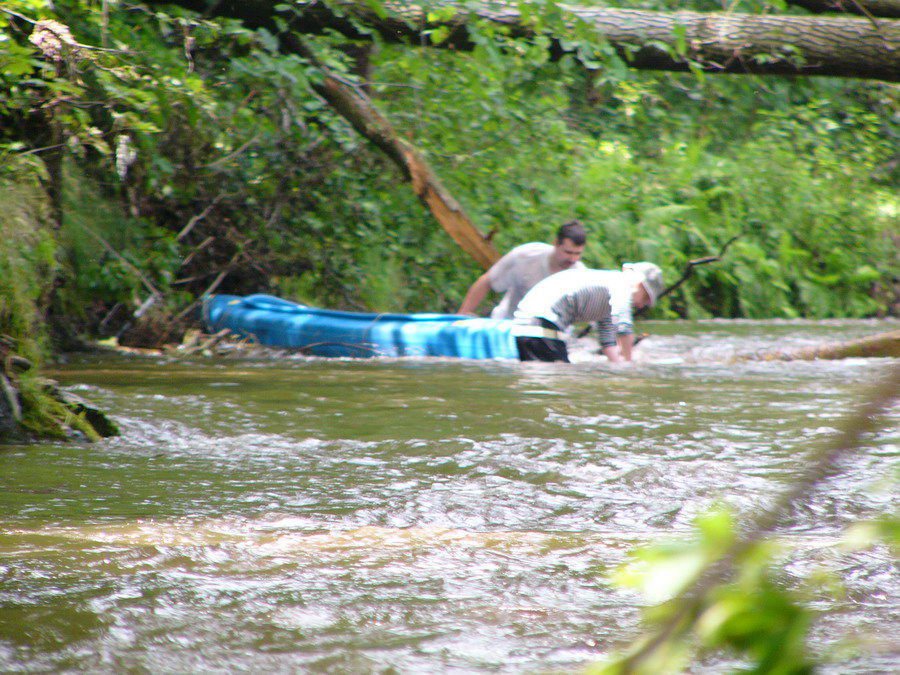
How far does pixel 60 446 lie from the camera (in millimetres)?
4668

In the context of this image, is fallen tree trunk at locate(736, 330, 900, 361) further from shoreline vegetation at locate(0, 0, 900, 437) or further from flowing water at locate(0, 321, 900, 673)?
shoreline vegetation at locate(0, 0, 900, 437)

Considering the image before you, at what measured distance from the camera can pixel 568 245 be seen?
31.1 ft

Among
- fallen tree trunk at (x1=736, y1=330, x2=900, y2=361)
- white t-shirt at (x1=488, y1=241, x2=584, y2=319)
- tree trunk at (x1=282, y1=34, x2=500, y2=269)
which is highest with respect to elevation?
tree trunk at (x1=282, y1=34, x2=500, y2=269)

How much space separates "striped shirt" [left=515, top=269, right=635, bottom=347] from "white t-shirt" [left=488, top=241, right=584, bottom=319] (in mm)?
1141

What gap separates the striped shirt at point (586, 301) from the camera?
27.5ft

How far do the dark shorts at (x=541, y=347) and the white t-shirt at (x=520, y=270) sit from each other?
1.30 meters

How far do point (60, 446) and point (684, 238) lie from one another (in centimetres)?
1344

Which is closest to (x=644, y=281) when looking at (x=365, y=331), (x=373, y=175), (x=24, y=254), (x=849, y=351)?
(x=849, y=351)

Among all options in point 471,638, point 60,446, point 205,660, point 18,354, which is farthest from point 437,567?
point 18,354

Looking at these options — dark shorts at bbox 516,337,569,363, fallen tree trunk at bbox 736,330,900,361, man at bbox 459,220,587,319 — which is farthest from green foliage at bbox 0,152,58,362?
fallen tree trunk at bbox 736,330,900,361

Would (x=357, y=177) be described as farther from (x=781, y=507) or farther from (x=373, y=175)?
(x=781, y=507)

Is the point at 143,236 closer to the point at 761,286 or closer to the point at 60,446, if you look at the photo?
the point at 60,446

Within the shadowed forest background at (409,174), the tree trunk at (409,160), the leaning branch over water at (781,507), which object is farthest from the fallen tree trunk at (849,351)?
the leaning branch over water at (781,507)

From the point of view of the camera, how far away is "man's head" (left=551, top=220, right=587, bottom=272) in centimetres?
941
